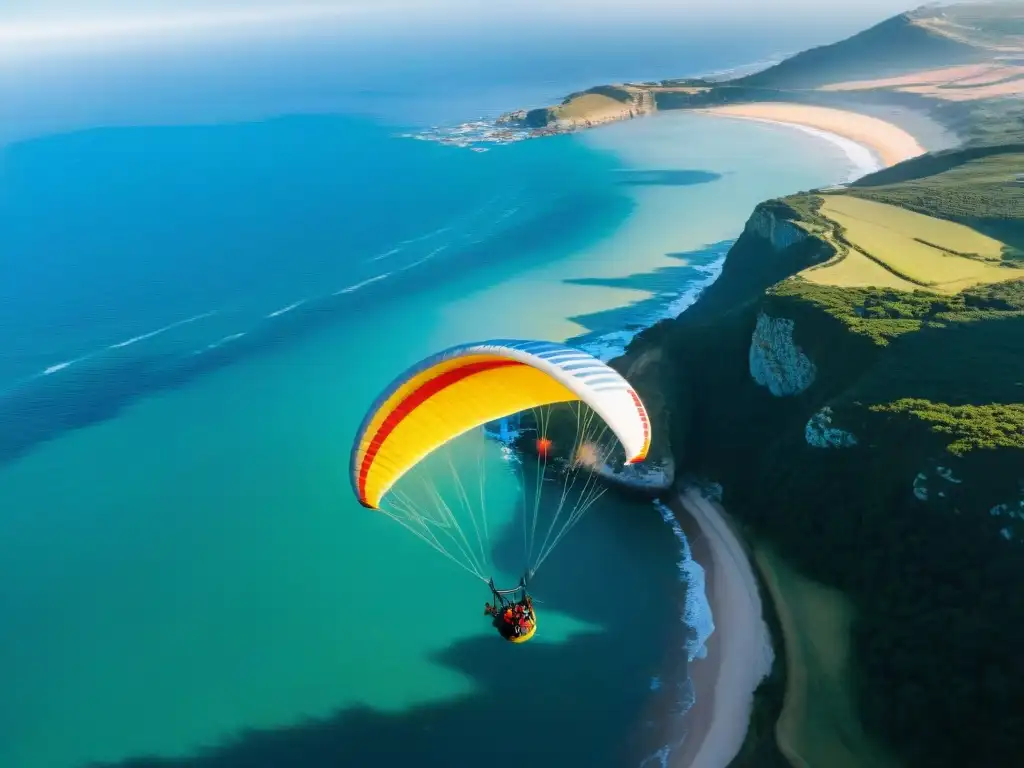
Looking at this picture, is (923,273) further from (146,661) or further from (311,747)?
(146,661)

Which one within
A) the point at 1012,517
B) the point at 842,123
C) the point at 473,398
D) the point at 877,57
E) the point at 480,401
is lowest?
the point at 842,123

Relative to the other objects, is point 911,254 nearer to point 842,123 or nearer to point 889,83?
point 842,123

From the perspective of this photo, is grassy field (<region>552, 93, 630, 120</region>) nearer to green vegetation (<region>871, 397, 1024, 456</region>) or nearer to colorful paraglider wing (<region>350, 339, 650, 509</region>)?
green vegetation (<region>871, 397, 1024, 456</region>)

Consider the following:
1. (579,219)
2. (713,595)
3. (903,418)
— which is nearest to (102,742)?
(713,595)

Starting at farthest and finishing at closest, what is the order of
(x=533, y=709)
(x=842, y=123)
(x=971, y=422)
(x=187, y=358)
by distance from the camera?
→ (x=842, y=123) → (x=187, y=358) → (x=971, y=422) → (x=533, y=709)

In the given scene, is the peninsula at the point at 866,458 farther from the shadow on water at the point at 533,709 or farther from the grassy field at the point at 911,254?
the shadow on water at the point at 533,709

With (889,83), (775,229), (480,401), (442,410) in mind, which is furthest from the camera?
(889,83)

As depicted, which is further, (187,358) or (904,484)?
(187,358)

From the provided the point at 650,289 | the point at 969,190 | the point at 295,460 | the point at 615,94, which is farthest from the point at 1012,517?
the point at 615,94
